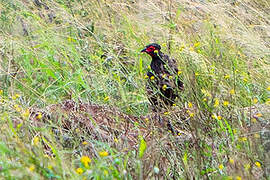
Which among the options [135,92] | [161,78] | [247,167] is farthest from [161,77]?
[247,167]

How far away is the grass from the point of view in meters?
1.92

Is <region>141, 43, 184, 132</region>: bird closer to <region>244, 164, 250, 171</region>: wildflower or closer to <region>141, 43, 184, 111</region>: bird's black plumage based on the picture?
<region>141, 43, 184, 111</region>: bird's black plumage

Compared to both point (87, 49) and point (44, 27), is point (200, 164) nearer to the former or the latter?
point (87, 49)

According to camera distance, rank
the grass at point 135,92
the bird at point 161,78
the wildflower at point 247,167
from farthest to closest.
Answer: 1. the bird at point 161,78
2. the grass at point 135,92
3. the wildflower at point 247,167

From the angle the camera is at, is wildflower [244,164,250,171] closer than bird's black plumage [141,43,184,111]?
Yes

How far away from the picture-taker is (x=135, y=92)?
3664 millimetres

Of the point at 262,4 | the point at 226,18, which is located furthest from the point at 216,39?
the point at 262,4

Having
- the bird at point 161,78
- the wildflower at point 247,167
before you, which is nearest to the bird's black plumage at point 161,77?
the bird at point 161,78

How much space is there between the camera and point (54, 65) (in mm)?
3984

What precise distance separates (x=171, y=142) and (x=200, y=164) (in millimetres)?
386

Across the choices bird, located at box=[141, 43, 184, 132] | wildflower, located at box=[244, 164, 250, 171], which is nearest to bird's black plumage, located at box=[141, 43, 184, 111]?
bird, located at box=[141, 43, 184, 132]

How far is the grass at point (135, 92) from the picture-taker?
6.30ft

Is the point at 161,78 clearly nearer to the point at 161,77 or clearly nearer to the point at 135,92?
the point at 161,77

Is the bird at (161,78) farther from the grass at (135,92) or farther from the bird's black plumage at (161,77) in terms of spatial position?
the grass at (135,92)
